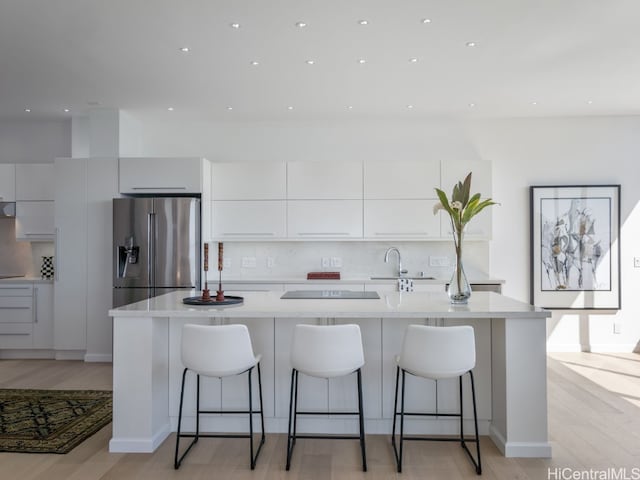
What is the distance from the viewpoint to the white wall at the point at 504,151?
557cm

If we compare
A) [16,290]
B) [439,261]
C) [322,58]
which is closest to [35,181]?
[16,290]

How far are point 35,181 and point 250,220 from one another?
97.2 inches

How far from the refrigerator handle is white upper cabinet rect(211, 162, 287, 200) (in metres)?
0.81

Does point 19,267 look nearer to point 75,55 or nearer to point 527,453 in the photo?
point 75,55

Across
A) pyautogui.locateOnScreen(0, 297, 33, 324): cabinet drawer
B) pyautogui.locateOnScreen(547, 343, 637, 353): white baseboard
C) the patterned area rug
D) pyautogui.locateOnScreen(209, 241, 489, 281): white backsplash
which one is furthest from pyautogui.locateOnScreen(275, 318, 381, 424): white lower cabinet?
pyautogui.locateOnScreen(0, 297, 33, 324): cabinet drawer

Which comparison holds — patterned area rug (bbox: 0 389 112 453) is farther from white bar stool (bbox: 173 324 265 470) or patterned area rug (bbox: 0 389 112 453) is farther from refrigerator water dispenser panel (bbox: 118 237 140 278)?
refrigerator water dispenser panel (bbox: 118 237 140 278)

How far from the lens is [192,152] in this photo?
586 centimetres

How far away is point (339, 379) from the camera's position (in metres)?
3.15

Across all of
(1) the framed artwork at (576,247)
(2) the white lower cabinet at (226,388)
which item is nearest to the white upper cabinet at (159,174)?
(2) the white lower cabinet at (226,388)

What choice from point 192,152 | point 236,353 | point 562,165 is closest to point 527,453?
point 236,353

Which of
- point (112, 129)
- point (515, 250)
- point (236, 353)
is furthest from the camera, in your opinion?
point (515, 250)

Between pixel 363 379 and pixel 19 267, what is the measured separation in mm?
4766

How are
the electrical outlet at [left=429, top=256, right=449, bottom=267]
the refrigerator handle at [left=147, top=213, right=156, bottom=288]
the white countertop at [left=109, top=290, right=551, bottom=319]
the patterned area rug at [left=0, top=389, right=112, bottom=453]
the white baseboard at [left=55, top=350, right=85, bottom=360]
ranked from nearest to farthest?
1. the white countertop at [left=109, top=290, right=551, bottom=319]
2. the patterned area rug at [left=0, top=389, right=112, bottom=453]
3. the refrigerator handle at [left=147, top=213, right=156, bottom=288]
4. the white baseboard at [left=55, top=350, right=85, bottom=360]
5. the electrical outlet at [left=429, top=256, right=449, bottom=267]

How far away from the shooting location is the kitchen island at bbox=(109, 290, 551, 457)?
282cm
